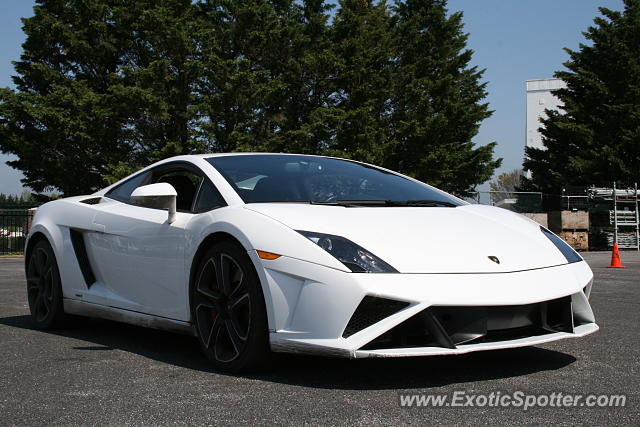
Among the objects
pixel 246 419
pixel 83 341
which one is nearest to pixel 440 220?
pixel 246 419

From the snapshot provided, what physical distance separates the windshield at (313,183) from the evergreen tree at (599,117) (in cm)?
3750

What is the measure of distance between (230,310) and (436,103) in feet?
131

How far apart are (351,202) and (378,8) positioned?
4373 cm

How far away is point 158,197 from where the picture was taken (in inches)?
170

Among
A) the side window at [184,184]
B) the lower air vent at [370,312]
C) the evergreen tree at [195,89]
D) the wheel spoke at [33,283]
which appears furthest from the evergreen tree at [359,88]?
the lower air vent at [370,312]

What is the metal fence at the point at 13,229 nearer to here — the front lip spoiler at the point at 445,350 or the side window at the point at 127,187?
the side window at the point at 127,187

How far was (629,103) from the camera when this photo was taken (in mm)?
40656

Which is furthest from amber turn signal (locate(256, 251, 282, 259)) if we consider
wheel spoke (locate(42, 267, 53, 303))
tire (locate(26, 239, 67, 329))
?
wheel spoke (locate(42, 267, 53, 303))

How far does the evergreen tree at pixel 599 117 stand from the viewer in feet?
132

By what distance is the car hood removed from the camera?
3.49 meters

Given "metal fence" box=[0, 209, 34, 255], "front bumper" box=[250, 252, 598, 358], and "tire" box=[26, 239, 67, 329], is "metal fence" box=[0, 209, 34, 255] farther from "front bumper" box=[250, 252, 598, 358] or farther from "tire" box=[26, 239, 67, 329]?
"front bumper" box=[250, 252, 598, 358]

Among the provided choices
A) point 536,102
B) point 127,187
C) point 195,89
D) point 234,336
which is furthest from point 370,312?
point 536,102

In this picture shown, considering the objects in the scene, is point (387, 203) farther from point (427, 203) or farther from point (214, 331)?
point (214, 331)

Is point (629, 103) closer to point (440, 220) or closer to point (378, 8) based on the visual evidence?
point (378, 8)
